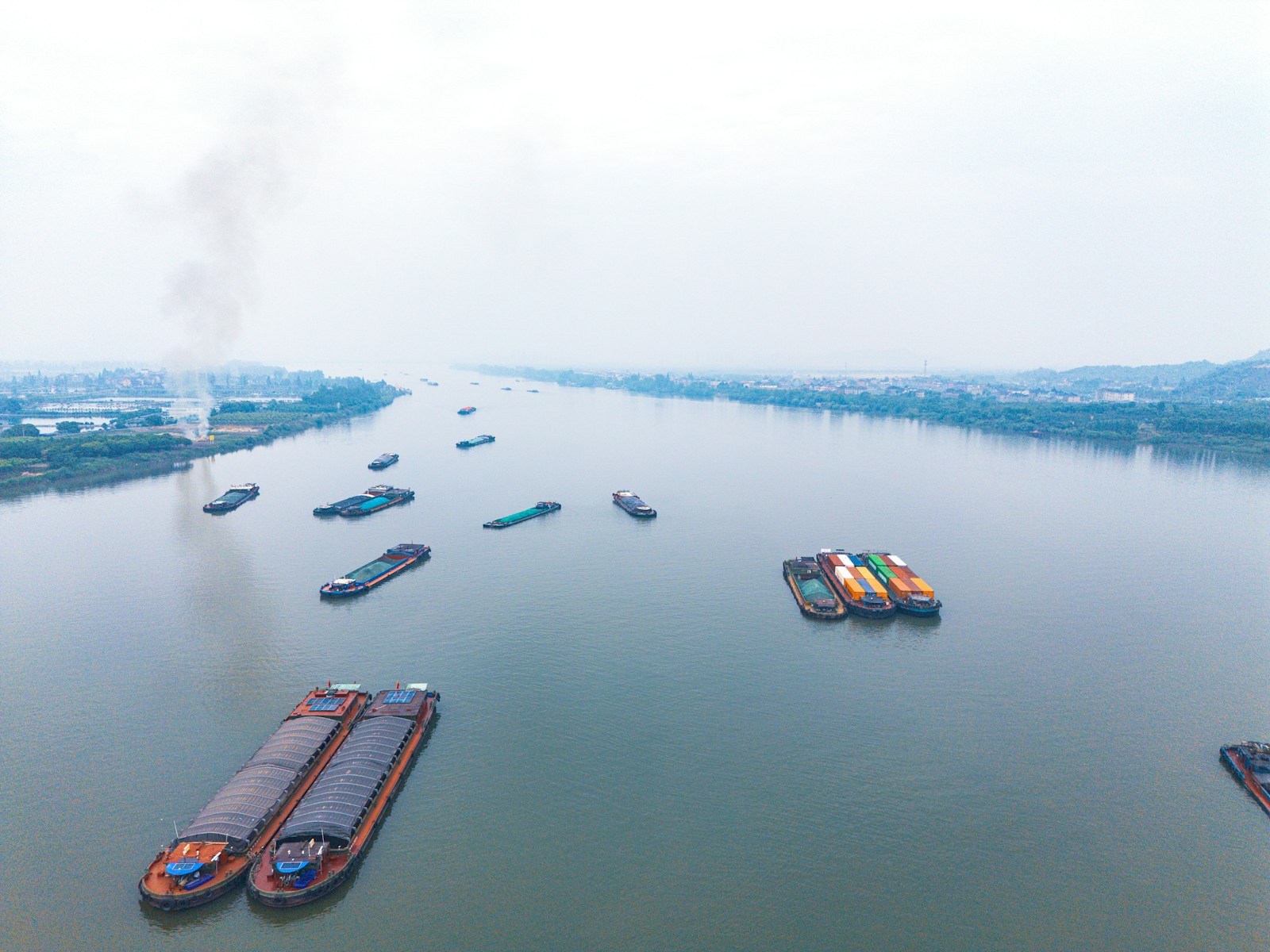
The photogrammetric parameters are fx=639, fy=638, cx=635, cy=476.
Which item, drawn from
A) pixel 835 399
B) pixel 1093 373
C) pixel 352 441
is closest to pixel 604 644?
pixel 352 441

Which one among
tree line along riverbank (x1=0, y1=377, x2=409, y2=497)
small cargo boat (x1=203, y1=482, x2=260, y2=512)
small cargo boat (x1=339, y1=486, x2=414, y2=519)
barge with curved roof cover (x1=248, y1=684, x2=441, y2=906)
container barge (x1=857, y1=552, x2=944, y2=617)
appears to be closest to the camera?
barge with curved roof cover (x1=248, y1=684, x2=441, y2=906)

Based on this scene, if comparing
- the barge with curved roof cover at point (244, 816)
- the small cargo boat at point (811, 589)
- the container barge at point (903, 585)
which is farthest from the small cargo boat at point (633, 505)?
the barge with curved roof cover at point (244, 816)

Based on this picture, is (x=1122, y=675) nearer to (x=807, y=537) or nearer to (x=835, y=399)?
(x=807, y=537)

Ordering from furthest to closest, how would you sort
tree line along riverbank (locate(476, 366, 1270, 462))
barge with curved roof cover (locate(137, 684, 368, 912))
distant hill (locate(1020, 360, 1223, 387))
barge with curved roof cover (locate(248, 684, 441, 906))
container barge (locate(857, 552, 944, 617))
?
distant hill (locate(1020, 360, 1223, 387)) → tree line along riverbank (locate(476, 366, 1270, 462)) → container barge (locate(857, 552, 944, 617)) → barge with curved roof cover (locate(248, 684, 441, 906)) → barge with curved roof cover (locate(137, 684, 368, 912))

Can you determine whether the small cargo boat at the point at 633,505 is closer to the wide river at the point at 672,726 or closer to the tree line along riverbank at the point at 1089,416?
the wide river at the point at 672,726

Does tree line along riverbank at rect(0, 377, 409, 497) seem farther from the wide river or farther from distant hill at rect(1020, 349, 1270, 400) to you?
distant hill at rect(1020, 349, 1270, 400)

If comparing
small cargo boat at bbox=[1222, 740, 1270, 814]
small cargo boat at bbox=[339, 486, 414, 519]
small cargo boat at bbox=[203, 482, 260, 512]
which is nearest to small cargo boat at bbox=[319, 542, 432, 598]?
small cargo boat at bbox=[339, 486, 414, 519]
